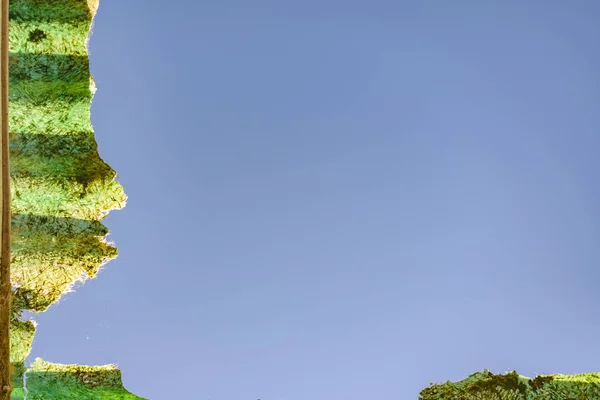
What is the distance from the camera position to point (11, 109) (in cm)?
639

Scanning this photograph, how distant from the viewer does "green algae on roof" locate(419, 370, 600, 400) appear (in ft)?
18.1

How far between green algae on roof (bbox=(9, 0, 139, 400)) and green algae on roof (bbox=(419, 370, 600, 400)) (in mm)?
3556

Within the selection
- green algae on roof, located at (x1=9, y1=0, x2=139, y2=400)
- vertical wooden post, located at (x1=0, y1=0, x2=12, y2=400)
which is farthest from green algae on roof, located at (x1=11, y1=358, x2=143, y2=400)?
vertical wooden post, located at (x1=0, y1=0, x2=12, y2=400)

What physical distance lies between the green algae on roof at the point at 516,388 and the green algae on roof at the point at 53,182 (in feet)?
11.7

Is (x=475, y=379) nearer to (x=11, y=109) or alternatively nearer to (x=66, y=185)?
(x=66, y=185)

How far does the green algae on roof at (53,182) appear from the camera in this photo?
612cm

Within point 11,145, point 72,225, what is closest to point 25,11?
point 11,145

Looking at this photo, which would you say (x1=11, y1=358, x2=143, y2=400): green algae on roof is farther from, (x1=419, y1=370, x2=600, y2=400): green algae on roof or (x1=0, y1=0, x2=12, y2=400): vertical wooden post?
(x1=419, y1=370, x2=600, y2=400): green algae on roof

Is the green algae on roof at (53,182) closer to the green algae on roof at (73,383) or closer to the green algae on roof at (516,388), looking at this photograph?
the green algae on roof at (73,383)

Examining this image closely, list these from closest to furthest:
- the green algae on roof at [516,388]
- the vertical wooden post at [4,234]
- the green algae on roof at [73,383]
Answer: the green algae on roof at [516,388], the vertical wooden post at [4,234], the green algae on roof at [73,383]

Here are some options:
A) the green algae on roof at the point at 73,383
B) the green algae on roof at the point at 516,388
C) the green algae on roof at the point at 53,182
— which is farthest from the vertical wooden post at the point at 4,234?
the green algae on roof at the point at 516,388

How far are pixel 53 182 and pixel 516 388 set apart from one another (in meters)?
5.74

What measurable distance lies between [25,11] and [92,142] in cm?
188

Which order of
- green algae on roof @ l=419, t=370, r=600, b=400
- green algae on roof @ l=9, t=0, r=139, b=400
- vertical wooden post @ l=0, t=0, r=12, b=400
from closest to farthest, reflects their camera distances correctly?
green algae on roof @ l=419, t=370, r=600, b=400, vertical wooden post @ l=0, t=0, r=12, b=400, green algae on roof @ l=9, t=0, r=139, b=400
